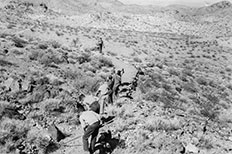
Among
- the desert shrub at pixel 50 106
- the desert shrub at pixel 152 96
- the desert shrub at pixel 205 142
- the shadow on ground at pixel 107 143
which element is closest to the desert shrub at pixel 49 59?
the desert shrub at pixel 50 106

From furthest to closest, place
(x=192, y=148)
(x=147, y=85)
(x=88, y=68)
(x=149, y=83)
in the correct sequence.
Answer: (x=88, y=68), (x=149, y=83), (x=147, y=85), (x=192, y=148)

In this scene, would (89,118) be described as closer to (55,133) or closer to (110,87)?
(55,133)

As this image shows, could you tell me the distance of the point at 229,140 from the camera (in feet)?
24.6

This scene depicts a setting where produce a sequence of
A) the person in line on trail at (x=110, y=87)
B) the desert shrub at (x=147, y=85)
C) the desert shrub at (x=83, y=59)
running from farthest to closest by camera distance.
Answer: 1. the desert shrub at (x=83, y=59)
2. the desert shrub at (x=147, y=85)
3. the person in line on trail at (x=110, y=87)

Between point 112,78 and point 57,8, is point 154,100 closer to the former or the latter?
point 112,78

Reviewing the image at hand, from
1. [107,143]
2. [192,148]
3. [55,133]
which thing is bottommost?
[55,133]

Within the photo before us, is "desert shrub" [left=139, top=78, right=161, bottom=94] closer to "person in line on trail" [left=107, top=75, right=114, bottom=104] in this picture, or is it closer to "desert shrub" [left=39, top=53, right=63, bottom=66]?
"person in line on trail" [left=107, top=75, right=114, bottom=104]

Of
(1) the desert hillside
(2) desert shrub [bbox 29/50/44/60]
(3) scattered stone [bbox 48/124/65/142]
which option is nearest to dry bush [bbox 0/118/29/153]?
(1) the desert hillside

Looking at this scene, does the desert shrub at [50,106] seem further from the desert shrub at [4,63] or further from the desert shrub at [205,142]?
the desert shrub at [205,142]

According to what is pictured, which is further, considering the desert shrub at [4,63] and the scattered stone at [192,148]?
the desert shrub at [4,63]

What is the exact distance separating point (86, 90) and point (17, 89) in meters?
3.58

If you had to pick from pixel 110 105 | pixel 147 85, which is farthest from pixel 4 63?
pixel 147 85

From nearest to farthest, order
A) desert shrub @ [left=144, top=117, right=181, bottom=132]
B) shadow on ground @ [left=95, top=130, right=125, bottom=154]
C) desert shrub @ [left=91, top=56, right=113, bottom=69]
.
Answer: shadow on ground @ [left=95, top=130, right=125, bottom=154] < desert shrub @ [left=144, top=117, right=181, bottom=132] < desert shrub @ [left=91, top=56, right=113, bottom=69]

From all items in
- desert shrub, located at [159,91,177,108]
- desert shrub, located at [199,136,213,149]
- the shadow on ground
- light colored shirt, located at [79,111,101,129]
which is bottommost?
desert shrub, located at [159,91,177,108]
